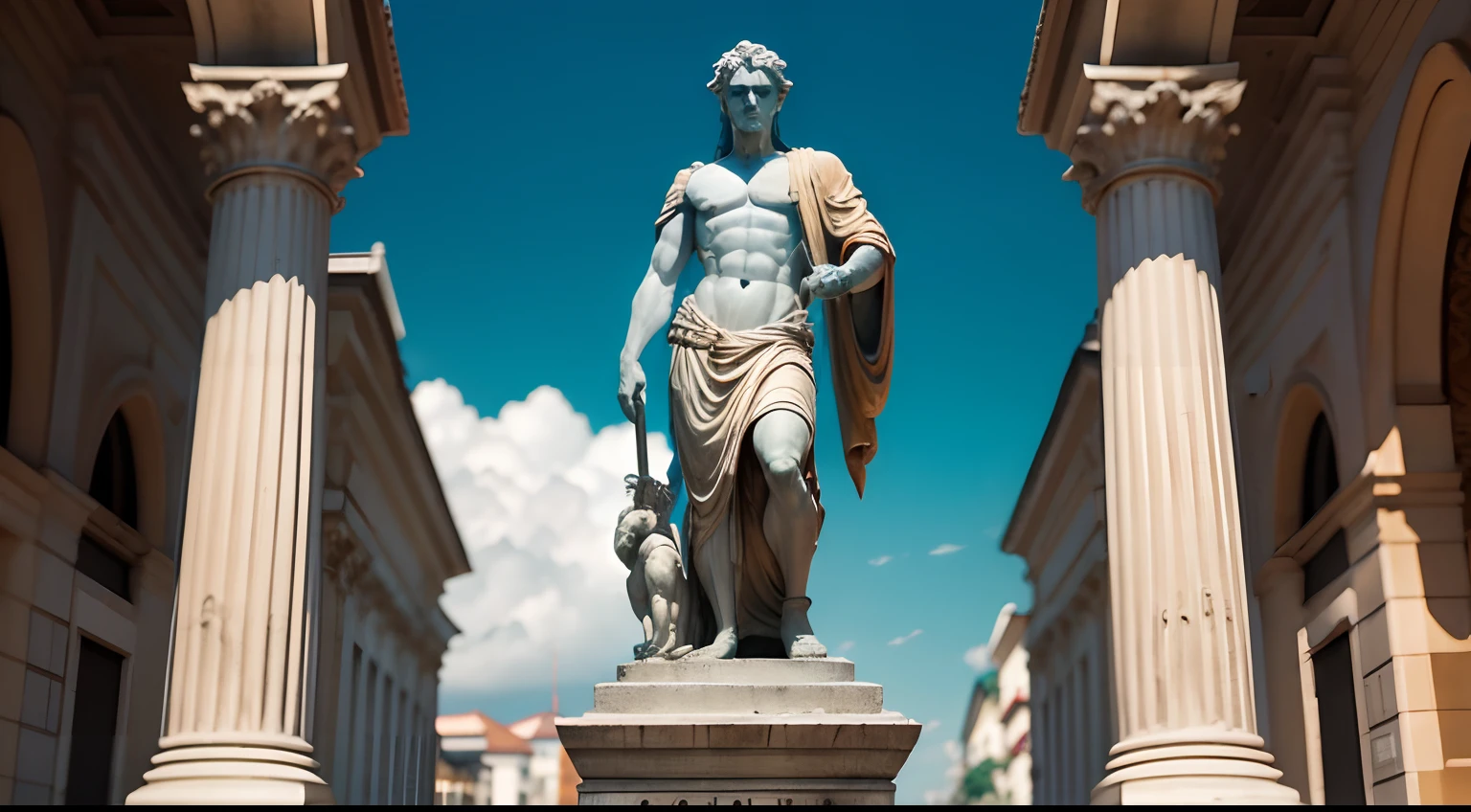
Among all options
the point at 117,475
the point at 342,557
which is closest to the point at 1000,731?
the point at 342,557

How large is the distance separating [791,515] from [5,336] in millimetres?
9198

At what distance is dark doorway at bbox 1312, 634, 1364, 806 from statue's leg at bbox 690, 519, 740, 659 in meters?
8.55

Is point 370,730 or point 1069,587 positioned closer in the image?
point 370,730

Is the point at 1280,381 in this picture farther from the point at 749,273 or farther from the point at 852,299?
the point at 749,273

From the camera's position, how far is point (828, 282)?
10.4 m

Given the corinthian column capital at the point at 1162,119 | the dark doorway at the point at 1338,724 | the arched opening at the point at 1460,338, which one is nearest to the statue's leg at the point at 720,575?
the corinthian column capital at the point at 1162,119

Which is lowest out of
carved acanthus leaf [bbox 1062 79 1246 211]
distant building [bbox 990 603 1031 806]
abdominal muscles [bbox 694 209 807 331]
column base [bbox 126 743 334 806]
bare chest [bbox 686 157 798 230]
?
column base [bbox 126 743 334 806]

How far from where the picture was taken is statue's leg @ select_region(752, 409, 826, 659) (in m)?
10.1

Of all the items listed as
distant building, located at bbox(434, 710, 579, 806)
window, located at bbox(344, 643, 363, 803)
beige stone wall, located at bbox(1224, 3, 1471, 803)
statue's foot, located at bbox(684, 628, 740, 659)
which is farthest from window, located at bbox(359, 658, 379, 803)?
statue's foot, located at bbox(684, 628, 740, 659)

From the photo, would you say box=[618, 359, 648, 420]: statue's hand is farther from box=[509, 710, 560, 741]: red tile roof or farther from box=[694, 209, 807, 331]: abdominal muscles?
box=[509, 710, 560, 741]: red tile roof

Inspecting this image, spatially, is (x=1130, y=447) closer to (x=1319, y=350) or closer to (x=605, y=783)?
(x=605, y=783)

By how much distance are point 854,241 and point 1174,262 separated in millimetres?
2492

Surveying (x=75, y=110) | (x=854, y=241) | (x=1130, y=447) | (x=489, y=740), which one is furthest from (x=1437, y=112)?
(x=489, y=740)

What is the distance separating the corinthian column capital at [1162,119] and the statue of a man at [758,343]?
2239 mm
